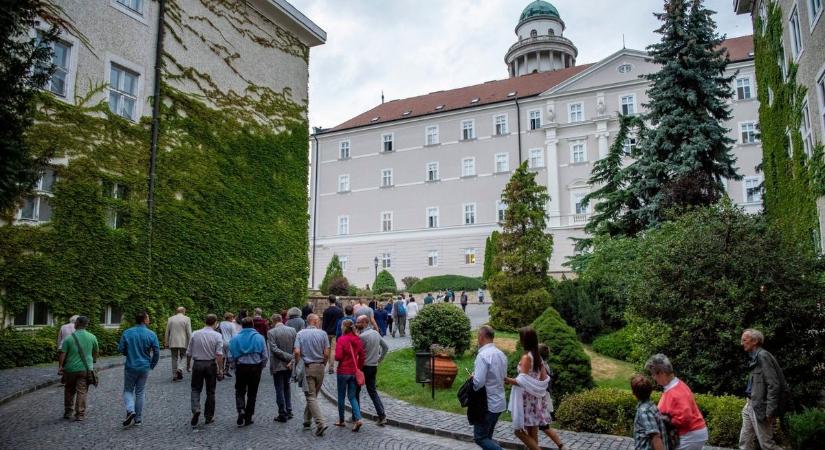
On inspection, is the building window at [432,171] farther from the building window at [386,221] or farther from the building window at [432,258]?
the building window at [432,258]

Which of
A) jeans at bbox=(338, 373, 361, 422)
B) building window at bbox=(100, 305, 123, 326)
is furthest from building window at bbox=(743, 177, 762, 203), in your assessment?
building window at bbox=(100, 305, 123, 326)

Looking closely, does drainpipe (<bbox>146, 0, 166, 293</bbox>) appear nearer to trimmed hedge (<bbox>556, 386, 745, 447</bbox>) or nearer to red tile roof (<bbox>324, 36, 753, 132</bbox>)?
trimmed hedge (<bbox>556, 386, 745, 447</bbox>)

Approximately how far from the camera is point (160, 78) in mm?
20625

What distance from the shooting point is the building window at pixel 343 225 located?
55656mm

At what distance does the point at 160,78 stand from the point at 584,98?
119 ft

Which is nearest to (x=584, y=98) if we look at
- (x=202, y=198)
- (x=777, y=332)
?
(x=202, y=198)

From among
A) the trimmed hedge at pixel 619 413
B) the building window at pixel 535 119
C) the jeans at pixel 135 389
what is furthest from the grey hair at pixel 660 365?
the building window at pixel 535 119

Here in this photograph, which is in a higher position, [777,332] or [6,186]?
[6,186]

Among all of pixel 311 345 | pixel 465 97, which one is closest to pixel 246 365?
pixel 311 345

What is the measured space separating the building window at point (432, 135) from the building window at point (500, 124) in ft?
17.9

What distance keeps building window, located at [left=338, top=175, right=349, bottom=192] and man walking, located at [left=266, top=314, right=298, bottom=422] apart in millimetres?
46039

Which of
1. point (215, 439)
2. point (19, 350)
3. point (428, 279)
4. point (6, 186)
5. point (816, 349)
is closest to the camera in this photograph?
point (6, 186)

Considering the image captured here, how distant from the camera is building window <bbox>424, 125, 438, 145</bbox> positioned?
53237 millimetres

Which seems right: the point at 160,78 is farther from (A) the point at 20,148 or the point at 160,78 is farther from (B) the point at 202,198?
(A) the point at 20,148
